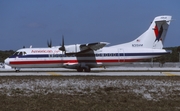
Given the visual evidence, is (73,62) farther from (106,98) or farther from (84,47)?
(106,98)

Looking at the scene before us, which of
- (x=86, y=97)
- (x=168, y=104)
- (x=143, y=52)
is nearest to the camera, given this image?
(x=168, y=104)

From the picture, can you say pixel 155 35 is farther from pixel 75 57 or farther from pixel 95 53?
pixel 75 57

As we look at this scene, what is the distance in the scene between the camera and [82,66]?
37.6 metres

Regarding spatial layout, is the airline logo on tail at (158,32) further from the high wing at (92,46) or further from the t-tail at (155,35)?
the high wing at (92,46)

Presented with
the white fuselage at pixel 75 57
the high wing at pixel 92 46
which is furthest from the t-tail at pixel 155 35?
the high wing at pixel 92 46

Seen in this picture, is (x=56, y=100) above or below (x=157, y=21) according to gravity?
below

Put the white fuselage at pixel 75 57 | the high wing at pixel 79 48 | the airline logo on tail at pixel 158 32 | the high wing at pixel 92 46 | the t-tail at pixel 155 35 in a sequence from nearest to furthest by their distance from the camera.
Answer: the high wing at pixel 92 46, the white fuselage at pixel 75 57, the high wing at pixel 79 48, the t-tail at pixel 155 35, the airline logo on tail at pixel 158 32

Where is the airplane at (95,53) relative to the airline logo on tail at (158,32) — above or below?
below

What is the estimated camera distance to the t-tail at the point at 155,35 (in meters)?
38.1

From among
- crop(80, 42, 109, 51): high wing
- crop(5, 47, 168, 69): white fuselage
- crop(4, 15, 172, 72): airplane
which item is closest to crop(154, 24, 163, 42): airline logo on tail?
crop(4, 15, 172, 72): airplane

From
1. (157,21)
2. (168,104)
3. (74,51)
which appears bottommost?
(168,104)

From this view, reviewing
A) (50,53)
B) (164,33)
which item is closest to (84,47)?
(50,53)

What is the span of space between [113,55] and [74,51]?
424 cm

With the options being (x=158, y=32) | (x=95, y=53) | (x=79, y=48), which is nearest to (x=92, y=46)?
(x=95, y=53)
